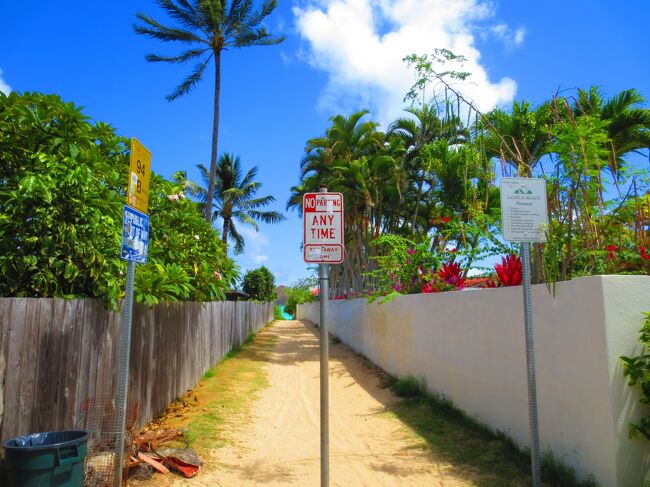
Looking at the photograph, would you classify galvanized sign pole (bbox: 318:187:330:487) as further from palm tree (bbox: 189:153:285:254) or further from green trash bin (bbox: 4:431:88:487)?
palm tree (bbox: 189:153:285:254)

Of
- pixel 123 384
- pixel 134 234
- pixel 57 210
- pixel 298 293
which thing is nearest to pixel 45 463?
pixel 123 384

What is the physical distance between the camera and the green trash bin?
3.52m

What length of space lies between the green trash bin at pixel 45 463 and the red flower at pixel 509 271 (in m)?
5.21

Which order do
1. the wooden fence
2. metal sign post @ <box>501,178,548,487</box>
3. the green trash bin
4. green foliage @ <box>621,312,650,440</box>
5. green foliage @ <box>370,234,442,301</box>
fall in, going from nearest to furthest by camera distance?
1. the green trash bin
2. green foliage @ <box>621,312,650,440</box>
3. the wooden fence
4. metal sign post @ <box>501,178,548,487</box>
5. green foliage @ <box>370,234,442,301</box>

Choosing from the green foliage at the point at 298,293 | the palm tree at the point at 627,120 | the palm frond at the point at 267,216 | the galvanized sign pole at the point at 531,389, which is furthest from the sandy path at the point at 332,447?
the green foliage at the point at 298,293

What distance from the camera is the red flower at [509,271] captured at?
6492 mm

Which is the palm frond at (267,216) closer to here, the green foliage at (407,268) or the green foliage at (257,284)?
the green foliage at (257,284)

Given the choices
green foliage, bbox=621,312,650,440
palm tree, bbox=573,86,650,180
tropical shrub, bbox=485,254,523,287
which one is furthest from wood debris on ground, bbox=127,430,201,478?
palm tree, bbox=573,86,650,180

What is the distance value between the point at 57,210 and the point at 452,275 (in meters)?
7.02

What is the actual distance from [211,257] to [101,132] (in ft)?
12.3

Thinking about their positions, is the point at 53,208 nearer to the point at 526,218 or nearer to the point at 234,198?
the point at 526,218

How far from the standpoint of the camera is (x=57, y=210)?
5.38m

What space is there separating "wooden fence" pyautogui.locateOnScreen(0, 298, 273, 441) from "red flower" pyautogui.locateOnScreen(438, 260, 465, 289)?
5.15 metres

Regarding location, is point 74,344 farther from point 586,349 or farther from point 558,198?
point 558,198
